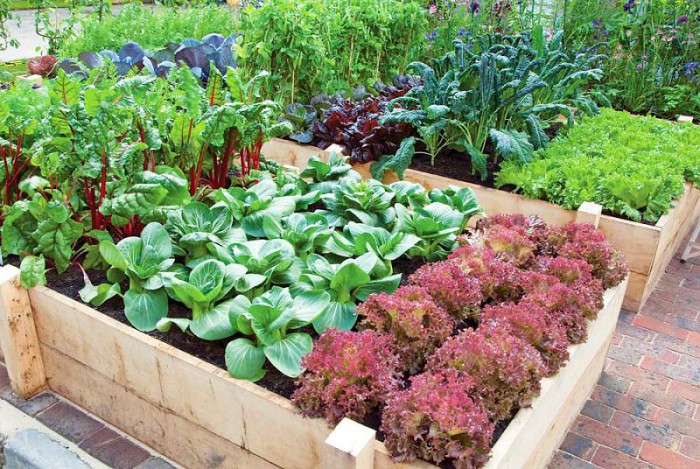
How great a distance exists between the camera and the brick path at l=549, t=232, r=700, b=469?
265 cm

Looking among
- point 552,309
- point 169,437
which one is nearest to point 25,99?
point 169,437

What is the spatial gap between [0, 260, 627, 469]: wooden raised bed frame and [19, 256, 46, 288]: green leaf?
39mm

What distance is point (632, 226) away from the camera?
3.52m

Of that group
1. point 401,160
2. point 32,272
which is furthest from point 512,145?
point 32,272

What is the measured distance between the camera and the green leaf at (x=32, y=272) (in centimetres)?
264

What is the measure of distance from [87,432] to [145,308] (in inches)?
24.1

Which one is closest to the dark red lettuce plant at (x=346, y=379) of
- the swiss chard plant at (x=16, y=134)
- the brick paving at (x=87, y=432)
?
the brick paving at (x=87, y=432)

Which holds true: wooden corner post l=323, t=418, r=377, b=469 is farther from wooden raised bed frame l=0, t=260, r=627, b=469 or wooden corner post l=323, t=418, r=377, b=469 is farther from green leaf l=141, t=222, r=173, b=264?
green leaf l=141, t=222, r=173, b=264

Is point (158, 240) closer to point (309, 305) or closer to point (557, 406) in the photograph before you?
point (309, 305)

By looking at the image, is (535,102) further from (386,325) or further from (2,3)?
(2,3)

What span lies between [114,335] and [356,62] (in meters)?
4.03

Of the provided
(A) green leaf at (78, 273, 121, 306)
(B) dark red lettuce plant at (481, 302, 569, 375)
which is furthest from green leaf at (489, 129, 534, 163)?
(A) green leaf at (78, 273, 121, 306)

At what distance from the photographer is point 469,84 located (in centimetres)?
448

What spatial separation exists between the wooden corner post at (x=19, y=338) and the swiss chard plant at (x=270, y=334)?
39.3 inches
